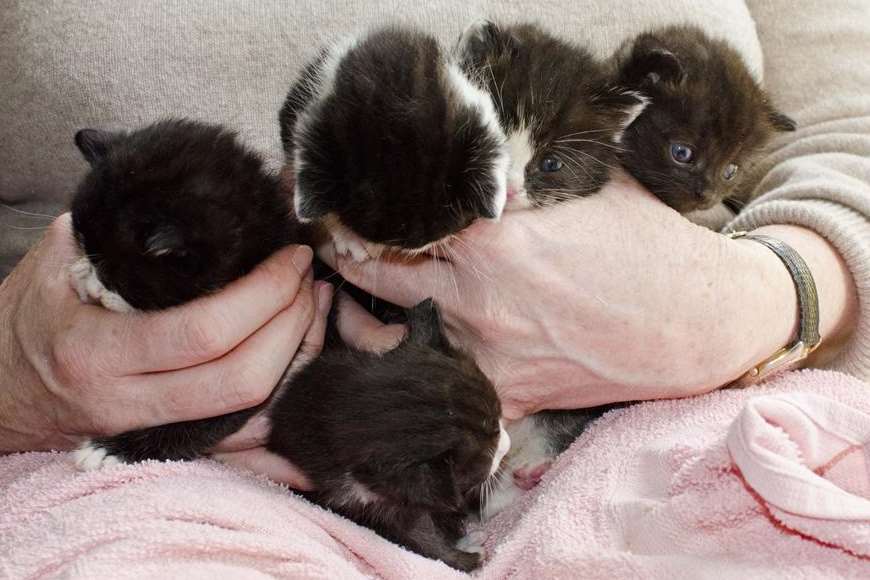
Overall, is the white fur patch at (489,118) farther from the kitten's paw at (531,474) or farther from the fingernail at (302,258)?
the kitten's paw at (531,474)

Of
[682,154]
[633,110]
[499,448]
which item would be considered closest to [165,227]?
[499,448]

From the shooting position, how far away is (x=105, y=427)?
4.97 ft

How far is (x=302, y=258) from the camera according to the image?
1.61m

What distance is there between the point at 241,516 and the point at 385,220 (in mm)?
584

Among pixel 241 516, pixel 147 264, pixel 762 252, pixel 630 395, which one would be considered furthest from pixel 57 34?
pixel 762 252

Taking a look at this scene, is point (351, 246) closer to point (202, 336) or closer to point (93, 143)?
point (202, 336)

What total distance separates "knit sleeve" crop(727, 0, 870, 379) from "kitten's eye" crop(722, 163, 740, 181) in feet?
0.30

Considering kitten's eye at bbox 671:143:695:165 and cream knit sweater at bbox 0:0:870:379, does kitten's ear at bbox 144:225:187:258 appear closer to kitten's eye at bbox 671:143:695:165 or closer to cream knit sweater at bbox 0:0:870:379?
cream knit sweater at bbox 0:0:870:379

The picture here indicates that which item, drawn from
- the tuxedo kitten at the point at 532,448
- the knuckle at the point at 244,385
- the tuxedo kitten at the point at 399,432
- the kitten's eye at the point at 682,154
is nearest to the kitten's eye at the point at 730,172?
the kitten's eye at the point at 682,154

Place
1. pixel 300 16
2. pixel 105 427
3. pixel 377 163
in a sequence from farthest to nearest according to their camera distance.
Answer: pixel 300 16, pixel 105 427, pixel 377 163

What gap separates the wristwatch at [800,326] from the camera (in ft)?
5.41

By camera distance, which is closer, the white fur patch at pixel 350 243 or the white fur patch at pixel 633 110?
the white fur patch at pixel 350 243

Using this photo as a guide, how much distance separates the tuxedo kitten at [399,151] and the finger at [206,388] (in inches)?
11.9

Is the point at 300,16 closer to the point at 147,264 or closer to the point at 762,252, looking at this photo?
the point at 147,264
